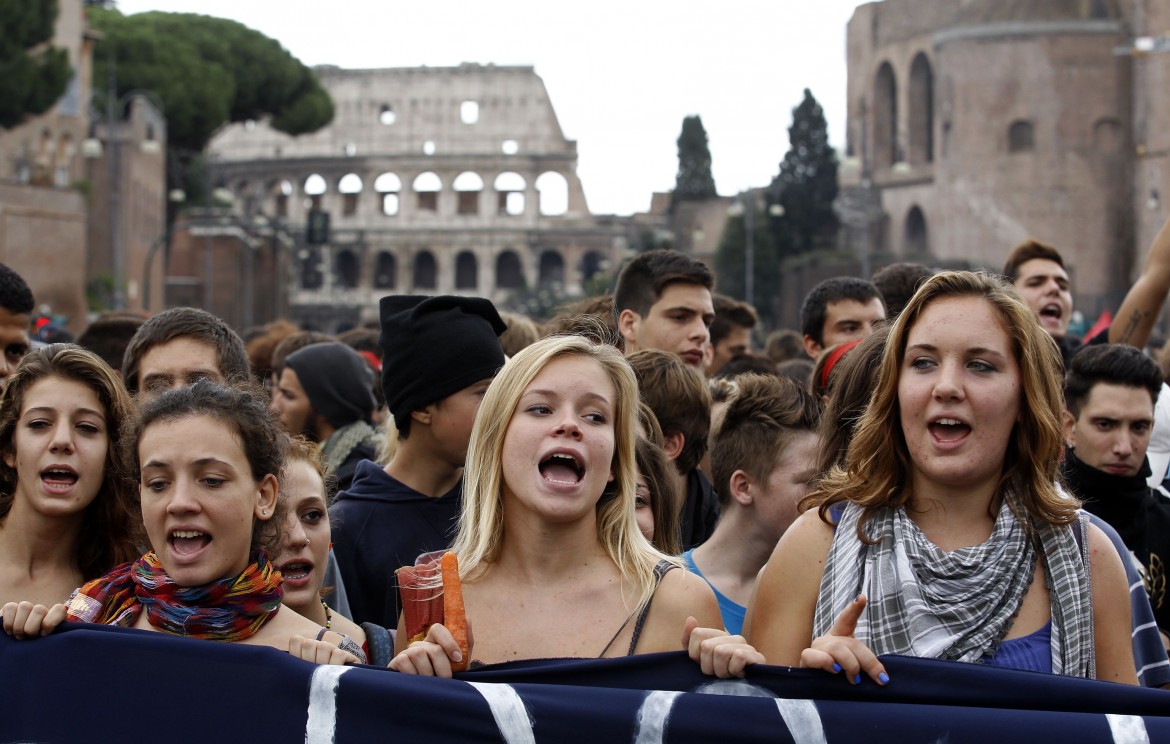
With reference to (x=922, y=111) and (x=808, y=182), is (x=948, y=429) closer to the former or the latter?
(x=808, y=182)

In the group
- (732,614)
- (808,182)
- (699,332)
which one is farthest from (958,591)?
(808,182)

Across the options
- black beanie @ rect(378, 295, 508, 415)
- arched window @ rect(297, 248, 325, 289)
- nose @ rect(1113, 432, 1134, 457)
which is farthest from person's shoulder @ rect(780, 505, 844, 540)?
arched window @ rect(297, 248, 325, 289)

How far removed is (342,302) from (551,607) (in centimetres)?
8006

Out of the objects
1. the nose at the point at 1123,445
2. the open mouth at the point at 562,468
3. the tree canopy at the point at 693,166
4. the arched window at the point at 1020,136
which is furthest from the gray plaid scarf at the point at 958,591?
the tree canopy at the point at 693,166

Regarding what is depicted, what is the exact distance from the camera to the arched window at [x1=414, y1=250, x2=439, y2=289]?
9212 cm

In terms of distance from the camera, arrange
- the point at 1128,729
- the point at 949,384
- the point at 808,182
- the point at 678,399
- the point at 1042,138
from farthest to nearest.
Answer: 1. the point at 808,182
2. the point at 1042,138
3. the point at 678,399
4. the point at 949,384
5. the point at 1128,729

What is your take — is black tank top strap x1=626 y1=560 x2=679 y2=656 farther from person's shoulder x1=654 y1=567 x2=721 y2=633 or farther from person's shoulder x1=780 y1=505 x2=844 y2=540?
person's shoulder x1=780 y1=505 x2=844 y2=540

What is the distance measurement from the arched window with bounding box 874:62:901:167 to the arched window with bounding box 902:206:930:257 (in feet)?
11.4

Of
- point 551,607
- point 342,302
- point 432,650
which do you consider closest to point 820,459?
point 551,607

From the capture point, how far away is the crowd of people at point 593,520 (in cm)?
324

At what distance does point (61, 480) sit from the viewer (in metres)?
3.90

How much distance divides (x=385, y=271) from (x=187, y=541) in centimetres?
8973

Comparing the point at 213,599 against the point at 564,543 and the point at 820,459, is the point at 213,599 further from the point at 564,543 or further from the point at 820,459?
the point at 820,459

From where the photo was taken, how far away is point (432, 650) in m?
3.18
